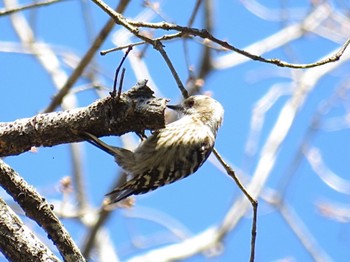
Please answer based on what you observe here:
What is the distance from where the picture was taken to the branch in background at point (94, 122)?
11.4 ft

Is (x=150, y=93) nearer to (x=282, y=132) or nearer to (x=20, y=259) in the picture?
(x=20, y=259)

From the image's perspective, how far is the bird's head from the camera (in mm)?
4677

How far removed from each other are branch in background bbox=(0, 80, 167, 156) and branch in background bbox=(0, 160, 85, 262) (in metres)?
0.18

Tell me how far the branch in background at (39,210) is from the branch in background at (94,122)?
18cm

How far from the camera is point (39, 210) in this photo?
11.1 ft

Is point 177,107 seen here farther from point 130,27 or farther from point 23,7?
point 130,27

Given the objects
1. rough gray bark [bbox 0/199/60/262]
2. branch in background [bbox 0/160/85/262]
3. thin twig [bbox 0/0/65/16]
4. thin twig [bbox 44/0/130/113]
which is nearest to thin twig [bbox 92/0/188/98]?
branch in background [bbox 0/160/85/262]

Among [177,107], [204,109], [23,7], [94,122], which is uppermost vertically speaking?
[23,7]

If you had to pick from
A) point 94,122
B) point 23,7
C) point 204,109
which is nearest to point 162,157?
point 204,109

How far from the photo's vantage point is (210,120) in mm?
4672

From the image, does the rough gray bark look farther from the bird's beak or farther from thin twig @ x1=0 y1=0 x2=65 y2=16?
the bird's beak

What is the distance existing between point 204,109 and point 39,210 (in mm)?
1652

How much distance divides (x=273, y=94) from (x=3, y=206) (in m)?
5.29

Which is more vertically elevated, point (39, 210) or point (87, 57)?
point (87, 57)
